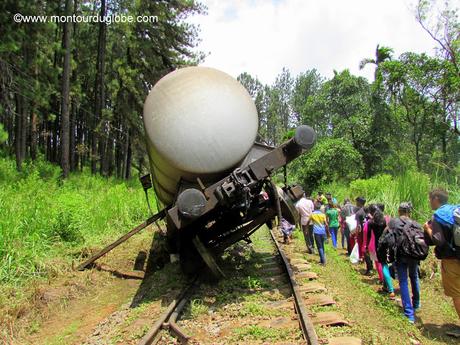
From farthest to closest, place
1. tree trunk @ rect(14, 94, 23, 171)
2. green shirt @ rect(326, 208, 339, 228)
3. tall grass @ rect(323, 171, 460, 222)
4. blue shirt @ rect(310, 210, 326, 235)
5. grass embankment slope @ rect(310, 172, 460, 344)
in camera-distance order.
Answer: tree trunk @ rect(14, 94, 23, 171) → green shirt @ rect(326, 208, 339, 228) → tall grass @ rect(323, 171, 460, 222) → blue shirt @ rect(310, 210, 326, 235) → grass embankment slope @ rect(310, 172, 460, 344)

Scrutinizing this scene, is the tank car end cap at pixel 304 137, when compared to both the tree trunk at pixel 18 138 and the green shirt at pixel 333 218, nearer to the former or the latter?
the green shirt at pixel 333 218

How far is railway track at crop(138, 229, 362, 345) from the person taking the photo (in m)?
4.62

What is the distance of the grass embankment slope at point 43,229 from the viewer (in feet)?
21.7

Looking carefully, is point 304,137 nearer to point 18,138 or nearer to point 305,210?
point 305,210

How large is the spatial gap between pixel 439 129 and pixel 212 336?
24861 mm

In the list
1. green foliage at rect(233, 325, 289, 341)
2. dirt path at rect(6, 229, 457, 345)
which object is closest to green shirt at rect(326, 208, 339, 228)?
dirt path at rect(6, 229, 457, 345)

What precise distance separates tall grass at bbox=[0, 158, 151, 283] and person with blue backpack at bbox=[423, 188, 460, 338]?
644 centimetres

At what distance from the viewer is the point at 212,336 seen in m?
4.87

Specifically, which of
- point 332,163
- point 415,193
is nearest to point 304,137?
point 415,193

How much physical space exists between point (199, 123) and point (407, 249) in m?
3.39

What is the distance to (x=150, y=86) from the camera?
861 inches

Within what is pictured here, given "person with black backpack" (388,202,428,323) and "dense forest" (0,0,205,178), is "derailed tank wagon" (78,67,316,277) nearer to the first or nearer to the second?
"person with black backpack" (388,202,428,323)

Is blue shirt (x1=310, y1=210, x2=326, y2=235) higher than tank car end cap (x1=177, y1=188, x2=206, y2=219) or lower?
lower

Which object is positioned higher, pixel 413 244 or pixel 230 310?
pixel 413 244
